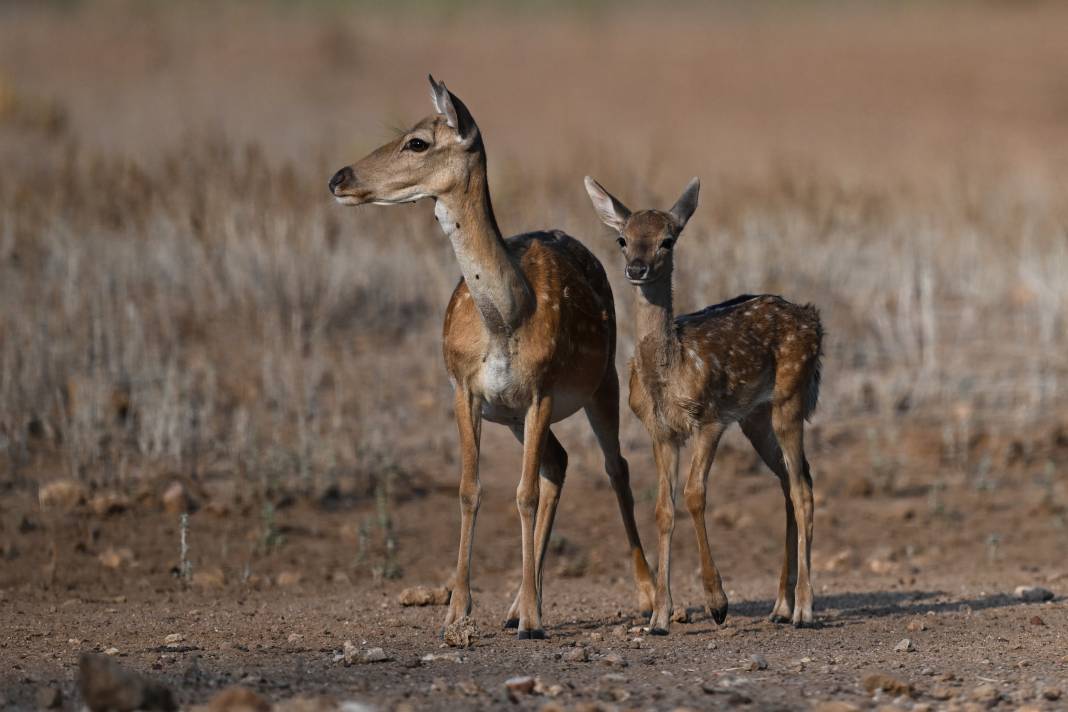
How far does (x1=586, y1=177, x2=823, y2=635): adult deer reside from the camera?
9.84m

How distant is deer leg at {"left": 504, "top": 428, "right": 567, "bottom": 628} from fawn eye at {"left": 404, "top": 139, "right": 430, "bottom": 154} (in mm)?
1985

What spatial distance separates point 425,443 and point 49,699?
25.6 ft

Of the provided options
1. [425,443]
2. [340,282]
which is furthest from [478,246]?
[340,282]

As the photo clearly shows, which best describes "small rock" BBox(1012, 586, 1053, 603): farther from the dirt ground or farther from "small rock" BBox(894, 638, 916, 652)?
"small rock" BBox(894, 638, 916, 652)

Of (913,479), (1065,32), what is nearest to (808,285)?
(913,479)

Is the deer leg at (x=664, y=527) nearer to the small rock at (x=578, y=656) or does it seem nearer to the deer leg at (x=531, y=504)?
the deer leg at (x=531, y=504)

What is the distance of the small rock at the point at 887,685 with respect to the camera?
7.89m

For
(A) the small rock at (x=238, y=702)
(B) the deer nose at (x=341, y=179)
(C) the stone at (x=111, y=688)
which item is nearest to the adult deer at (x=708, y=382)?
(B) the deer nose at (x=341, y=179)

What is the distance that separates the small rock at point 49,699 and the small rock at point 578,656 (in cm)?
269

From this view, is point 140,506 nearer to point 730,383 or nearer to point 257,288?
point 257,288

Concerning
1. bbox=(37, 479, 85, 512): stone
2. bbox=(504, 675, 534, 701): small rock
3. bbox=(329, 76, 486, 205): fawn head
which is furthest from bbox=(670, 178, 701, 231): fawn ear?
bbox=(37, 479, 85, 512): stone

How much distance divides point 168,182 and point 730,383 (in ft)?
34.4

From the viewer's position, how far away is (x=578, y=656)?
8750mm

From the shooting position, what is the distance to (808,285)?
1753 centimetres
